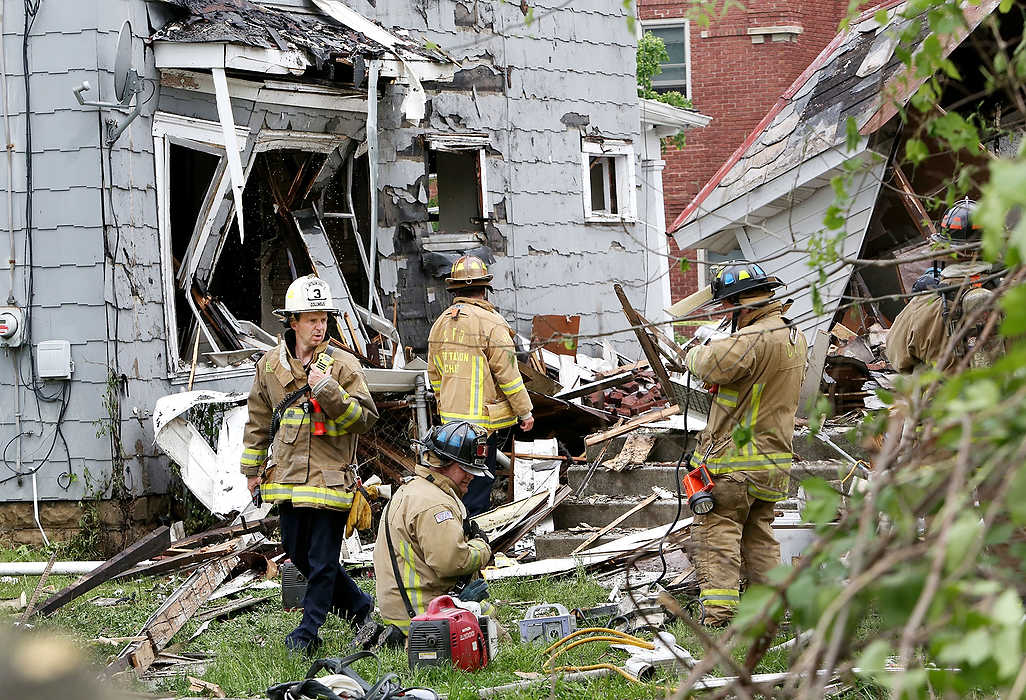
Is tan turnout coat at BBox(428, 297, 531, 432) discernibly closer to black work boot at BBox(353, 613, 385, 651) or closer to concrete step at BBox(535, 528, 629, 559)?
concrete step at BBox(535, 528, 629, 559)

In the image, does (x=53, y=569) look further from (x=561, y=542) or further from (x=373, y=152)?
(x=373, y=152)

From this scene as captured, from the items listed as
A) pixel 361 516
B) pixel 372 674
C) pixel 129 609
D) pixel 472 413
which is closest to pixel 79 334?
pixel 129 609

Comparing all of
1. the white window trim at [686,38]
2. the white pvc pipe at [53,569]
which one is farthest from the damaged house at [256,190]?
the white window trim at [686,38]

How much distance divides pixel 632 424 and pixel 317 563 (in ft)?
13.9

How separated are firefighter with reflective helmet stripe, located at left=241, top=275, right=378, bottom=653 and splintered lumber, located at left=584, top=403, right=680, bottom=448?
140 inches

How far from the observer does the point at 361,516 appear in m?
6.50

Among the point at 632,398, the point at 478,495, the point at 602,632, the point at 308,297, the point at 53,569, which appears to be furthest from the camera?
the point at 632,398

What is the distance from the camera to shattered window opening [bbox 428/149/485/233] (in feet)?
41.2

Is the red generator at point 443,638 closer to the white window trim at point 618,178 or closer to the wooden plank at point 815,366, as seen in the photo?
the wooden plank at point 815,366

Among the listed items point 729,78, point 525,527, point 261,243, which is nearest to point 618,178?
point 261,243

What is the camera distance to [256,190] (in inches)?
439

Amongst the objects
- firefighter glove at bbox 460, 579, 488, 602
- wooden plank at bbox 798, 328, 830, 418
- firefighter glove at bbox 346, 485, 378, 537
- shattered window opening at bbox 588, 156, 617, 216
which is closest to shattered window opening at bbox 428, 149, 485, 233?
shattered window opening at bbox 588, 156, 617, 216

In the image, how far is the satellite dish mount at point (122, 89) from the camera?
8.87 m

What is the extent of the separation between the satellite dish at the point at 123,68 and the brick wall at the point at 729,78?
614 inches
